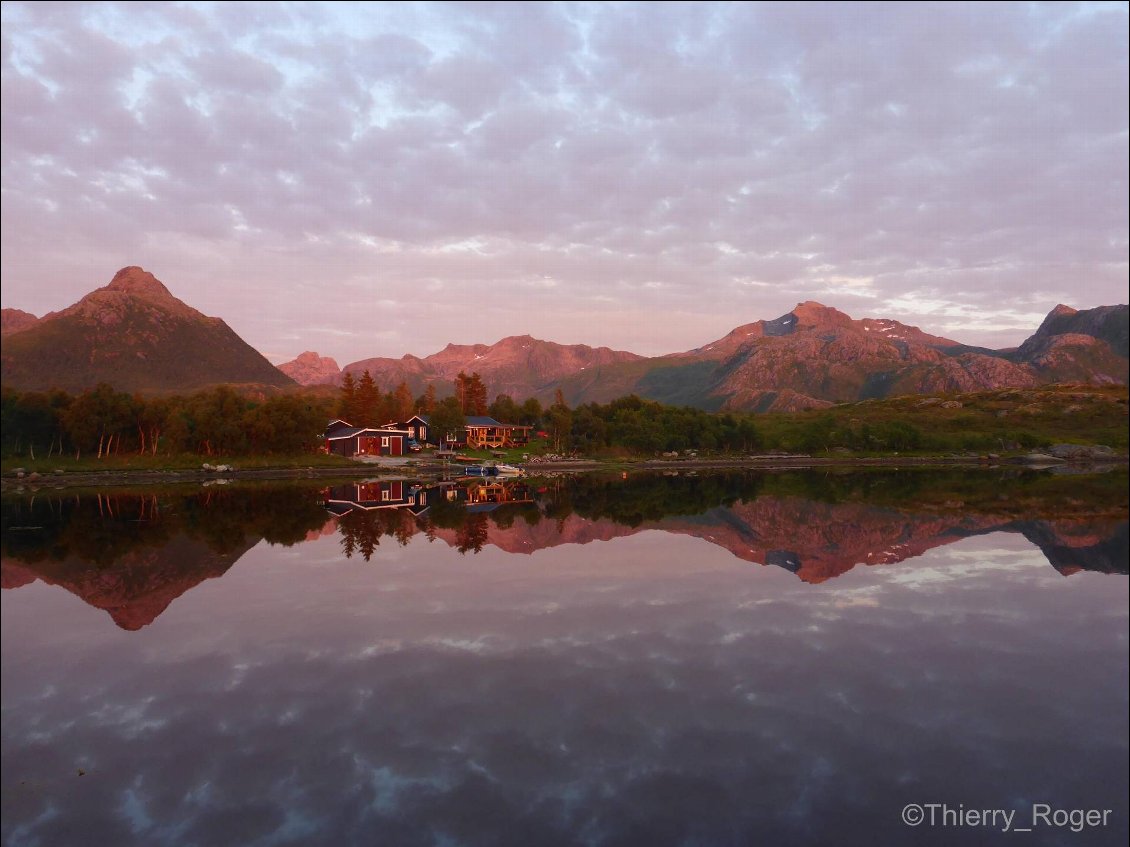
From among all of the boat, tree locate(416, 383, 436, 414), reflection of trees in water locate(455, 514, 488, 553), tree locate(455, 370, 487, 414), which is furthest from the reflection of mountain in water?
tree locate(455, 370, 487, 414)

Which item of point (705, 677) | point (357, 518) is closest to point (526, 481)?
point (357, 518)

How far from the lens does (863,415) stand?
581ft

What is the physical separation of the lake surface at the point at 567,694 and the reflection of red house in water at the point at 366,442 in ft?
260

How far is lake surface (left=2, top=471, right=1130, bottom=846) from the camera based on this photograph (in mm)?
10180

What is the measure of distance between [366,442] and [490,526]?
253ft

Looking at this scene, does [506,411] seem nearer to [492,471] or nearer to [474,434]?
[474,434]

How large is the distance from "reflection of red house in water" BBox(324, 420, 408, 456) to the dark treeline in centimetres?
1346

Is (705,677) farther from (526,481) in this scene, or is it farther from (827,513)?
(526,481)

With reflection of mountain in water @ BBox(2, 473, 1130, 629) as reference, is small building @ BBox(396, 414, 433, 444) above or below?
above

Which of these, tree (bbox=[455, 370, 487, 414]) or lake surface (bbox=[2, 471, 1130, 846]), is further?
tree (bbox=[455, 370, 487, 414])

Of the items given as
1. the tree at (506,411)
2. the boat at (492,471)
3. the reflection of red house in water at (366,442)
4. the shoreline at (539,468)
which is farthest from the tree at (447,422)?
the boat at (492,471)

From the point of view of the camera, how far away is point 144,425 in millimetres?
90062

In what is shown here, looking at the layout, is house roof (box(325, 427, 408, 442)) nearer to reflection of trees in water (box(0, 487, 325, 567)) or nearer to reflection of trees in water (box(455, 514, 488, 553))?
reflection of trees in water (box(0, 487, 325, 567))

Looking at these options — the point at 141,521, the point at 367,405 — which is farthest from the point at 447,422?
the point at 141,521
